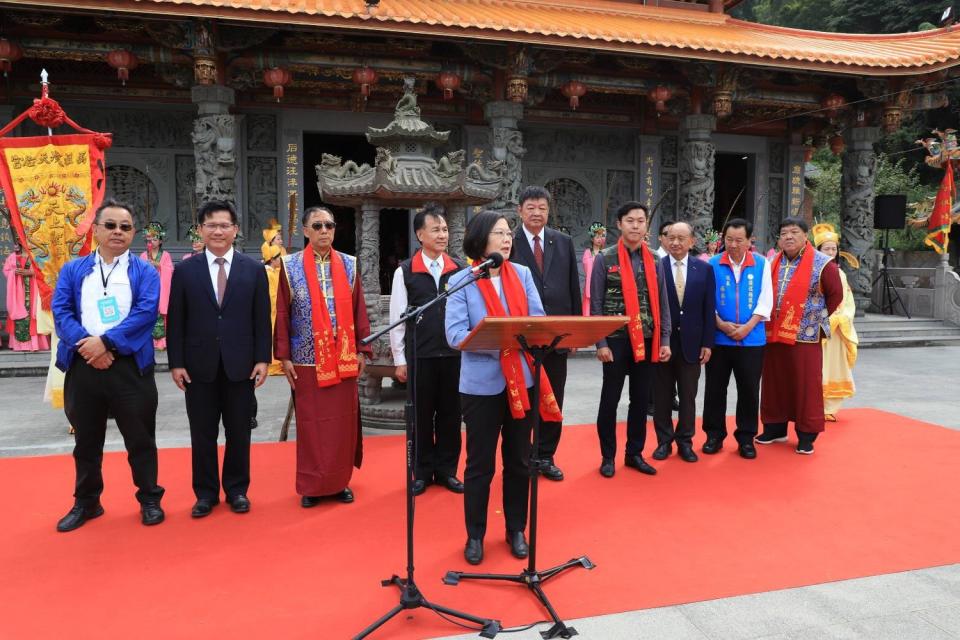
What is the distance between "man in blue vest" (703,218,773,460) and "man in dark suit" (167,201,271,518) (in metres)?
2.84

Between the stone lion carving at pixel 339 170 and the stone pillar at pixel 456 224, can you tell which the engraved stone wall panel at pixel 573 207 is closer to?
the stone pillar at pixel 456 224

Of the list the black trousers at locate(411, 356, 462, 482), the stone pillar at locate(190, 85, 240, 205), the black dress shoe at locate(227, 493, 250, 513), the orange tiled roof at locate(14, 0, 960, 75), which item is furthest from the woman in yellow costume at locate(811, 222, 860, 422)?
the stone pillar at locate(190, 85, 240, 205)

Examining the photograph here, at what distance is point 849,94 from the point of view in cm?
1045

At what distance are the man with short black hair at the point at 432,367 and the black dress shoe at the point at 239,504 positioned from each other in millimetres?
917

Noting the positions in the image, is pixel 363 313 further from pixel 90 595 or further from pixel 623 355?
pixel 90 595

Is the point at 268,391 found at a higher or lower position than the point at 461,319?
lower

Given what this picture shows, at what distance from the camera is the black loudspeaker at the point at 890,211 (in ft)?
39.0

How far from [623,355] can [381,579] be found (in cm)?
191

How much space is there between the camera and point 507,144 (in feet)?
28.8

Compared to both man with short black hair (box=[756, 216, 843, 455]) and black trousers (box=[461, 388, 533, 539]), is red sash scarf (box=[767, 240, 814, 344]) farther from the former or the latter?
black trousers (box=[461, 388, 533, 539])

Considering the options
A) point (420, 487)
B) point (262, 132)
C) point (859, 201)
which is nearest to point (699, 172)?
point (859, 201)

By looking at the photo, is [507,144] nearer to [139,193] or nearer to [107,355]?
[139,193]

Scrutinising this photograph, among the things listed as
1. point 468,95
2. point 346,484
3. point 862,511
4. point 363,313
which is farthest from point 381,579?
point 468,95

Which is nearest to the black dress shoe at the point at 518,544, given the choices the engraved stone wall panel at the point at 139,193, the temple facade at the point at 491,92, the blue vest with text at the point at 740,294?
the blue vest with text at the point at 740,294
